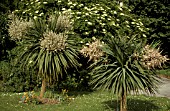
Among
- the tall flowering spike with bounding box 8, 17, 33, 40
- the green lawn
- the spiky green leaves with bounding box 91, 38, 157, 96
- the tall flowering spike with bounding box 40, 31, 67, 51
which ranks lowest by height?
the green lawn

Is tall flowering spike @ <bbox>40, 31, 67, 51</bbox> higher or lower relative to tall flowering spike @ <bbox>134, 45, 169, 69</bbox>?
higher

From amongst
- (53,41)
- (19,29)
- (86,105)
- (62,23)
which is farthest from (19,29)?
(86,105)

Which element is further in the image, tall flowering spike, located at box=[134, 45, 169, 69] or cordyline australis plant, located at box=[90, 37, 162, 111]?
cordyline australis plant, located at box=[90, 37, 162, 111]

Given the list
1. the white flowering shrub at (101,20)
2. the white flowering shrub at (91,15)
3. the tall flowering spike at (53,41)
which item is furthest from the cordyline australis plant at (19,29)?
the white flowering shrub at (101,20)

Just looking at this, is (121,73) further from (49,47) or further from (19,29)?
(19,29)

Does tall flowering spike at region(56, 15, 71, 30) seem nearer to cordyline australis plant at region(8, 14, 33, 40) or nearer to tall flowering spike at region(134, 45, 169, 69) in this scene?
cordyline australis plant at region(8, 14, 33, 40)

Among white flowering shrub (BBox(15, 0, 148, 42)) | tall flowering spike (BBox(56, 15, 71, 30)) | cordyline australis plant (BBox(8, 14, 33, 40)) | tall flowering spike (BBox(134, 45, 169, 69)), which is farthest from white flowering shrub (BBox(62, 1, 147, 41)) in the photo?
tall flowering spike (BBox(134, 45, 169, 69))

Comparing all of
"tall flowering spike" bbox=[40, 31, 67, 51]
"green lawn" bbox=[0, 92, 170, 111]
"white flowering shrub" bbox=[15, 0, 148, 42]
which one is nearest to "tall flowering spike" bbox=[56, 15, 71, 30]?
"tall flowering spike" bbox=[40, 31, 67, 51]

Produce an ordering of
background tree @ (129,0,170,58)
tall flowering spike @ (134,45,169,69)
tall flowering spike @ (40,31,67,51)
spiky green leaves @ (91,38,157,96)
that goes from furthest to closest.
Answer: background tree @ (129,0,170,58)
tall flowering spike @ (40,31,67,51)
spiky green leaves @ (91,38,157,96)
tall flowering spike @ (134,45,169,69)

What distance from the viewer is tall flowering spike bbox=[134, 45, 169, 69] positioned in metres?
7.60

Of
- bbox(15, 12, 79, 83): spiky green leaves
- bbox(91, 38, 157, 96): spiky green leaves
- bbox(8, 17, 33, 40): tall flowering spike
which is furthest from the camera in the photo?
bbox(8, 17, 33, 40): tall flowering spike

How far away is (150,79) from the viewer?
8195 millimetres

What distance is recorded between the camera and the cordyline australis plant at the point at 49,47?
1037 centimetres

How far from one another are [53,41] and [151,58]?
3.82 metres
